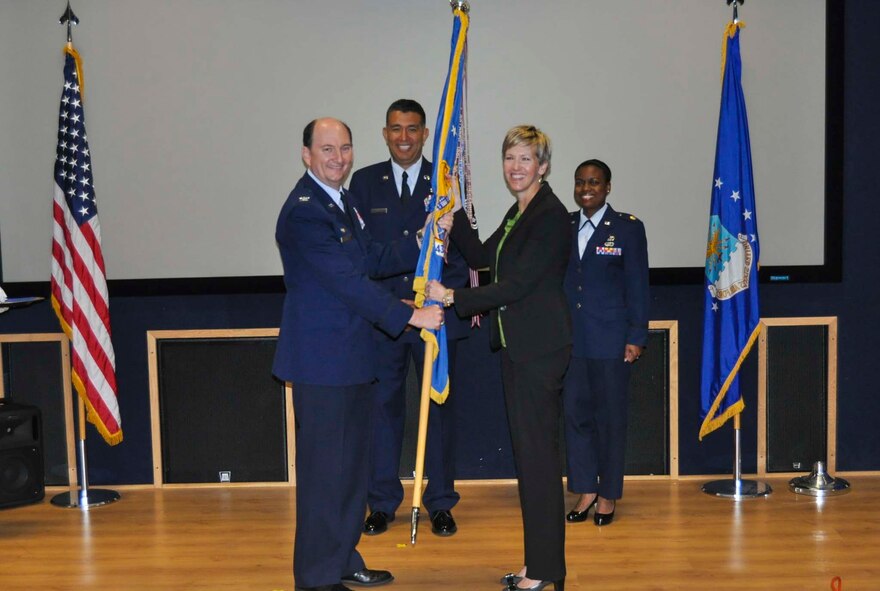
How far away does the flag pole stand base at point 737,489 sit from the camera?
15.8ft

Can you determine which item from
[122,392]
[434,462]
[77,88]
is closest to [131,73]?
[77,88]

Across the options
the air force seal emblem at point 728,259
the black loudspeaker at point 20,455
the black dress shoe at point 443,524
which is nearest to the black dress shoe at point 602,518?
the black dress shoe at point 443,524

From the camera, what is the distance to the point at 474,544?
13.6 feet

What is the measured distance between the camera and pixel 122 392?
521 cm

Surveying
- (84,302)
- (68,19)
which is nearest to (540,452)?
(84,302)

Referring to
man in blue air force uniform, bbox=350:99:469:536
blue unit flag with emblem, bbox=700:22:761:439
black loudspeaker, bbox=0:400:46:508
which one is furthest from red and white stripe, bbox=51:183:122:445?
blue unit flag with emblem, bbox=700:22:761:439

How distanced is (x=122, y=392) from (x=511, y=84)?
8.54 ft

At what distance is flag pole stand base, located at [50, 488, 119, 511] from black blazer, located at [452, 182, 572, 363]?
254 centimetres

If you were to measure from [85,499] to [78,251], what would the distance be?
124 centimetres

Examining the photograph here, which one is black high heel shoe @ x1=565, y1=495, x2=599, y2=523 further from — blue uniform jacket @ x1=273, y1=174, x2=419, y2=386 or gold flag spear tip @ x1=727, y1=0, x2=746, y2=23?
gold flag spear tip @ x1=727, y1=0, x2=746, y2=23

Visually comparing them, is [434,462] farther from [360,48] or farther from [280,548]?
[360,48]

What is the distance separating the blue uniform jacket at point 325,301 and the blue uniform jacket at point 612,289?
4.30 feet

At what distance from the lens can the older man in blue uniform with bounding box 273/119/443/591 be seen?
3.29m

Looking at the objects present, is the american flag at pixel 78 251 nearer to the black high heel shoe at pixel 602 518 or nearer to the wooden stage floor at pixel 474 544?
the wooden stage floor at pixel 474 544
